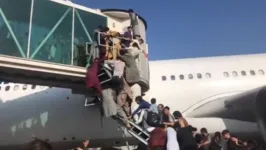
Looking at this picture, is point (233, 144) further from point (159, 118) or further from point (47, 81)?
point (47, 81)

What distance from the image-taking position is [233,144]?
25.1 feet

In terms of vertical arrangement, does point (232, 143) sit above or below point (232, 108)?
below

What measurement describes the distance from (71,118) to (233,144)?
568cm

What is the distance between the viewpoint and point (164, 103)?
40.5 ft

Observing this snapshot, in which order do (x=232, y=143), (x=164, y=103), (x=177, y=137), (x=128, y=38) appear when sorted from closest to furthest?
(x=177, y=137) < (x=232, y=143) < (x=128, y=38) < (x=164, y=103)

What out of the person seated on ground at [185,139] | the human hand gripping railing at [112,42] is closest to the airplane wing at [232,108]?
the human hand gripping railing at [112,42]

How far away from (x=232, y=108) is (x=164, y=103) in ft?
7.51

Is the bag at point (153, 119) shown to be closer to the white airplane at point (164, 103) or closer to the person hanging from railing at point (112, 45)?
the person hanging from railing at point (112, 45)

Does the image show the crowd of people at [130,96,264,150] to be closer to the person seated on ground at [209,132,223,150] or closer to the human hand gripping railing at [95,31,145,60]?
the person seated on ground at [209,132,223,150]

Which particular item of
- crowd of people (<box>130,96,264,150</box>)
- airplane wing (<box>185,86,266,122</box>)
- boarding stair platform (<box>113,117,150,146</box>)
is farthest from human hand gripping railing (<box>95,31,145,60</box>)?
airplane wing (<box>185,86,266,122</box>)

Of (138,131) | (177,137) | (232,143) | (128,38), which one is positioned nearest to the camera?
(177,137)

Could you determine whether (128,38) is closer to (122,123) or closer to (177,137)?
(122,123)

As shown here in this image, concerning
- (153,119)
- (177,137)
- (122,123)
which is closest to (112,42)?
(122,123)

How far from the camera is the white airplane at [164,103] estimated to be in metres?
11.5
